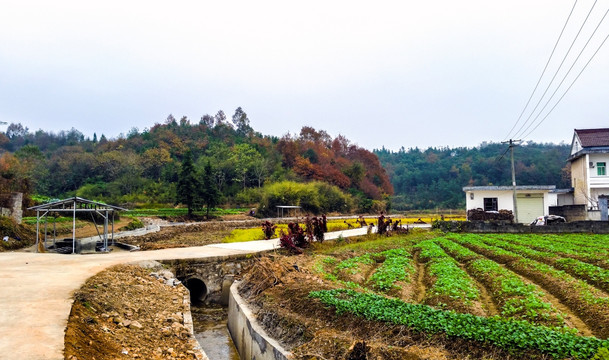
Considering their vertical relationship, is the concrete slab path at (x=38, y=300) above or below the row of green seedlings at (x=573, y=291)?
above

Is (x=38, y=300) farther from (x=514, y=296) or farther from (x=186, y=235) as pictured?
(x=186, y=235)

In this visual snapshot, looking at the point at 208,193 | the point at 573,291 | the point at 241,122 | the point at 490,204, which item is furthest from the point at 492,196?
the point at 241,122

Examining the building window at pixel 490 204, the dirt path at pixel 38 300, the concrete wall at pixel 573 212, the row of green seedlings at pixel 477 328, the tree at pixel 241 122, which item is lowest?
the row of green seedlings at pixel 477 328

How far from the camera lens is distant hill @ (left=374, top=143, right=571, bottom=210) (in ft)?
239

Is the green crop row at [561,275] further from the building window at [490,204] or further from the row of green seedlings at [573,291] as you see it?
the building window at [490,204]

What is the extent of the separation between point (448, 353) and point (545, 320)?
292cm

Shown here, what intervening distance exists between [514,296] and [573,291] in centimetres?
140

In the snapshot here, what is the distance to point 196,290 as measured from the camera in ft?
47.5

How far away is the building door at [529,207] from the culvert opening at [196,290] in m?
27.4

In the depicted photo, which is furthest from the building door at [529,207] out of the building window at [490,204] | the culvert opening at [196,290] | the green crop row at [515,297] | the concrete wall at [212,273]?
the culvert opening at [196,290]

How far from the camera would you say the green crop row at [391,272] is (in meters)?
10.2

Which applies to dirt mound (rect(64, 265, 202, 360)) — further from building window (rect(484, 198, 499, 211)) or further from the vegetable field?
building window (rect(484, 198, 499, 211))

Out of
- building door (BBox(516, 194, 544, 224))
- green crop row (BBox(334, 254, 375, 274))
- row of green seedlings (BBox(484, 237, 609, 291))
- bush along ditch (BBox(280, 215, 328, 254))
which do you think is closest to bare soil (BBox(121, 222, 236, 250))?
bush along ditch (BBox(280, 215, 328, 254))

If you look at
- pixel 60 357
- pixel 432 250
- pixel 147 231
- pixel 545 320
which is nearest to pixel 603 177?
pixel 432 250
